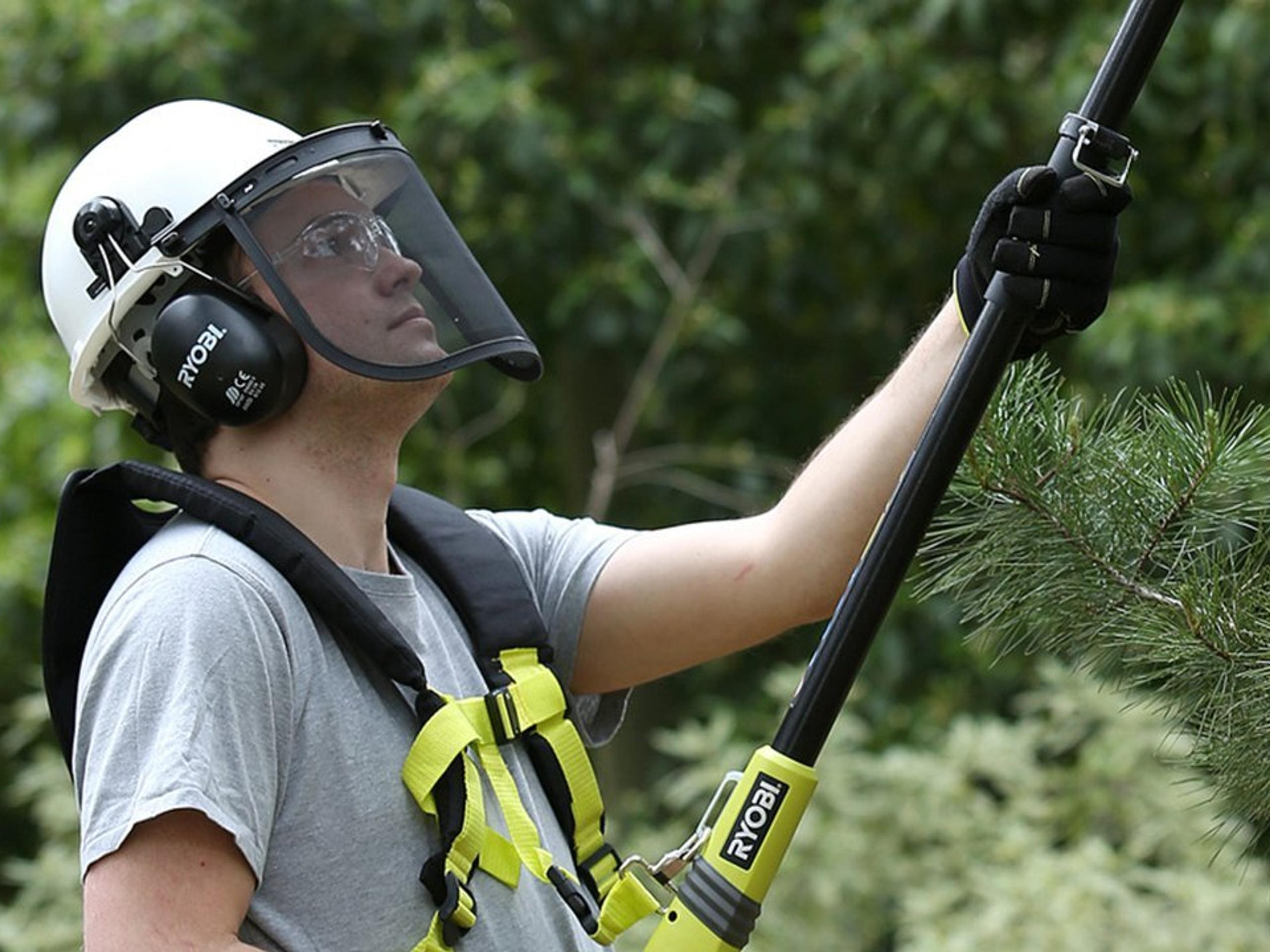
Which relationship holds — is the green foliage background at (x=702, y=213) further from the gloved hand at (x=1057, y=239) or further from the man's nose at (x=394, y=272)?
the gloved hand at (x=1057, y=239)

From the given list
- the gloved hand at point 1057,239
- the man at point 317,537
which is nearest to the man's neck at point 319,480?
the man at point 317,537

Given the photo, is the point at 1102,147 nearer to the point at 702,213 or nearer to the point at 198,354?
the point at 198,354

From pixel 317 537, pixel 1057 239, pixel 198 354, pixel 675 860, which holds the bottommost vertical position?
pixel 675 860

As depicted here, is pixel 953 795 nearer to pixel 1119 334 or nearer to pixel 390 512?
pixel 1119 334

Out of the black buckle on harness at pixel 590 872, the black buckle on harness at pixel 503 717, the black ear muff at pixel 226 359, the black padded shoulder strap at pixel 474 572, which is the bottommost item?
the black buckle on harness at pixel 590 872

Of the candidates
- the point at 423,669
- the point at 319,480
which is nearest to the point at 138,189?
the point at 319,480

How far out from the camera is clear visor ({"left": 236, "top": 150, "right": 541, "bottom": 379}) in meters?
2.04

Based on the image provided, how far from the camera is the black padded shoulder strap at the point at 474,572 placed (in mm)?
2145

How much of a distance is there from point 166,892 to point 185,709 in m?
0.17

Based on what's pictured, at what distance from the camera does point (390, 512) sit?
7.44ft

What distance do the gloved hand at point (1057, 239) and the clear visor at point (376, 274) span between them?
645mm

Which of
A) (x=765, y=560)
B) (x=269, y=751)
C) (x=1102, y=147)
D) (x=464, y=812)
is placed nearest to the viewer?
(x=1102, y=147)

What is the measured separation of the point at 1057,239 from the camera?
1715 mm

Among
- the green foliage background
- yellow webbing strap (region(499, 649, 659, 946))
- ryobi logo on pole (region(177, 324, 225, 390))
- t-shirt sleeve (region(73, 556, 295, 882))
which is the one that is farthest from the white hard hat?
the green foliage background
